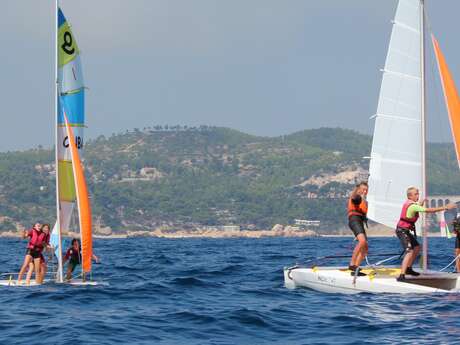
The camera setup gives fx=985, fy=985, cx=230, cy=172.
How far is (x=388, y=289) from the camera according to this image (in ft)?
69.6

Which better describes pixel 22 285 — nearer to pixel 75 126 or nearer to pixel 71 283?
pixel 71 283

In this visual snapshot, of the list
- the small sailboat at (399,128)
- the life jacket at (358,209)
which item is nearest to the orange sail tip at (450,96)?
the small sailboat at (399,128)

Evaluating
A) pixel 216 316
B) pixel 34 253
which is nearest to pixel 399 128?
pixel 216 316

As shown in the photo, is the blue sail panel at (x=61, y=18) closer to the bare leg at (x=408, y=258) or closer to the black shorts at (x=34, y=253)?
the black shorts at (x=34, y=253)

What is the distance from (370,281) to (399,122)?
390 centimetres

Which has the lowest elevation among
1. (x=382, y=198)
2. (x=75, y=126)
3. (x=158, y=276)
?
(x=158, y=276)

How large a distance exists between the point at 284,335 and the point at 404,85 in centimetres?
858

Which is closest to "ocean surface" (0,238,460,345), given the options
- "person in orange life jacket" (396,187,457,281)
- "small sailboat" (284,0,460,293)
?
"person in orange life jacket" (396,187,457,281)

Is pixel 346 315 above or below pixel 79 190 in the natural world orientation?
below

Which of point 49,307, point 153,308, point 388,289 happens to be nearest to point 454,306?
point 388,289

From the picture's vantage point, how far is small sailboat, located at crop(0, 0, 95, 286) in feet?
78.7

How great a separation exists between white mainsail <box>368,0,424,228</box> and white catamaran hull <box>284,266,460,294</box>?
1.55 metres

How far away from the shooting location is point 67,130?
24.0 metres

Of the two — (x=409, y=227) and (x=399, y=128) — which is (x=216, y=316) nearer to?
(x=409, y=227)
